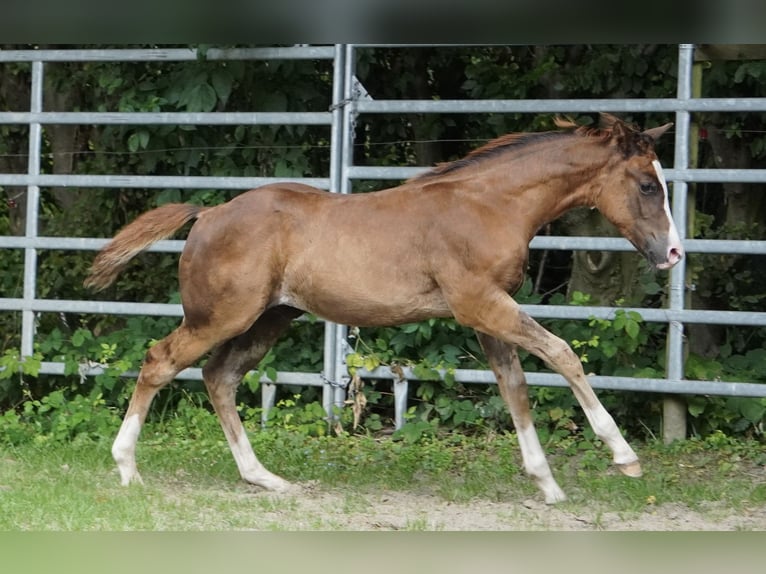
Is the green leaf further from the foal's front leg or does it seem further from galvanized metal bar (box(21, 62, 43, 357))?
the foal's front leg

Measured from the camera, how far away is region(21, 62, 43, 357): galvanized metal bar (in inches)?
305

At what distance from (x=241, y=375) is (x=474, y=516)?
1684 mm

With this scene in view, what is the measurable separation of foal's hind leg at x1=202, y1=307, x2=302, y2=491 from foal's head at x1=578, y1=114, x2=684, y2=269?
193 centimetres

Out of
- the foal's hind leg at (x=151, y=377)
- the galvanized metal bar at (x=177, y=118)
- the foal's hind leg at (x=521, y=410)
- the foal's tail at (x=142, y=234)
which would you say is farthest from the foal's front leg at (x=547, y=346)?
the galvanized metal bar at (x=177, y=118)

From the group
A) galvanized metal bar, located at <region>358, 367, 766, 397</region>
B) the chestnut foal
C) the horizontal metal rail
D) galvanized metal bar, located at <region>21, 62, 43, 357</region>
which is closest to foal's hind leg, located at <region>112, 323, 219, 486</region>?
the chestnut foal

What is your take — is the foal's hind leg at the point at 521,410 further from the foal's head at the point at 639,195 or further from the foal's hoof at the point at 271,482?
the foal's hoof at the point at 271,482

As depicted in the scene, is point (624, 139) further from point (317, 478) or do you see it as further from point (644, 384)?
point (317, 478)

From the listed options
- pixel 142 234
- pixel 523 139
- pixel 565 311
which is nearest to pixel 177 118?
pixel 142 234

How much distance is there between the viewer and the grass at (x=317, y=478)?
516 cm

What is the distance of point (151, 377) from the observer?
5988mm

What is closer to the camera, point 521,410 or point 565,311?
point 521,410

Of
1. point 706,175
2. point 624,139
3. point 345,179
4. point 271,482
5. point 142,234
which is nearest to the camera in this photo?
point 624,139

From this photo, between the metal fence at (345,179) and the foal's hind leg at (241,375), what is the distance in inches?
44.9
